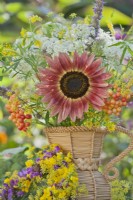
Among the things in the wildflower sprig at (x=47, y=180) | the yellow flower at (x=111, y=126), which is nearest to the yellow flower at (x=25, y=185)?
the wildflower sprig at (x=47, y=180)

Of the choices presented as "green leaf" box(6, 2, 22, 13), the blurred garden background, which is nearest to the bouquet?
the blurred garden background

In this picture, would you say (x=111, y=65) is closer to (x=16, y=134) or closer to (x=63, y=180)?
(x=63, y=180)

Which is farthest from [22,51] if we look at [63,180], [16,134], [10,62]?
[16,134]

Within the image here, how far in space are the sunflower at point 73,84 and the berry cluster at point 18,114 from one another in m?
0.10

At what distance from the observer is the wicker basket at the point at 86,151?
167cm

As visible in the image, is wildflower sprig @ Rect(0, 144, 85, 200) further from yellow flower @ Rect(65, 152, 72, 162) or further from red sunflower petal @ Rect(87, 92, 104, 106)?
red sunflower petal @ Rect(87, 92, 104, 106)

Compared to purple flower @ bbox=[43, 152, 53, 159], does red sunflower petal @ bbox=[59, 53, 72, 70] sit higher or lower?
higher

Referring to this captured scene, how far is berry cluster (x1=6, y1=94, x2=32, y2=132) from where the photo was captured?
5.52 feet

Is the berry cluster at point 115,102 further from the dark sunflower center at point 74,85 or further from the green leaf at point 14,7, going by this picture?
the green leaf at point 14,7

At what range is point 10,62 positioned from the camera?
66.2 inches

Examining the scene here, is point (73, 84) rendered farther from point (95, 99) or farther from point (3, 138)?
point (3, 138)

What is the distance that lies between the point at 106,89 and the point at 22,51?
0.22m

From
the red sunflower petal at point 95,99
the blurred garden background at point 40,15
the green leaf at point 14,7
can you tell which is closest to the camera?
the red sunflower petal at point 95,99

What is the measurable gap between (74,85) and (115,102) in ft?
0.33
